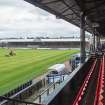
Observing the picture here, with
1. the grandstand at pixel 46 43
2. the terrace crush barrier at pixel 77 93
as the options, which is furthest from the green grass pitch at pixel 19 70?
the grandstand at pixel 46 43

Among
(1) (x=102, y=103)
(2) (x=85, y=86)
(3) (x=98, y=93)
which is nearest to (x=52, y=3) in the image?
(2) (x=85, y=86)

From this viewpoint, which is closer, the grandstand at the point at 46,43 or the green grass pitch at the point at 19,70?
the green grass pitch at the point at 19,70

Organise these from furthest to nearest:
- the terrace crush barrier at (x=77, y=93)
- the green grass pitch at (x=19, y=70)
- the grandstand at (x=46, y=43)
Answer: the grandstand at (x=46, y=43), the green grass pitch at (x=19, y=70), the terrace crush barrier at (x=77, y=93)

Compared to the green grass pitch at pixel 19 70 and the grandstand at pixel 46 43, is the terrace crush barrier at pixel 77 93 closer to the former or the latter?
the green grass pitch at pixel 19 70

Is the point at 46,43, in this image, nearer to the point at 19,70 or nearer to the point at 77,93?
the point at 19,70

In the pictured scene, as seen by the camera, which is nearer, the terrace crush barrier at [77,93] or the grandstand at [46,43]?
the terrace crush barrier at [77,93]

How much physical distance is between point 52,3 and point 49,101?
10.1 metres

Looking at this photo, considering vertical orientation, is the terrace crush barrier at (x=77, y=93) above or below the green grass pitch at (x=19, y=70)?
above

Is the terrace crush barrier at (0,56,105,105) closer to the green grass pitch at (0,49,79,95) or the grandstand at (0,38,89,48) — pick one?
the green grass pitch at (0,49,79,95)

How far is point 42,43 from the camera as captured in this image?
138625mm

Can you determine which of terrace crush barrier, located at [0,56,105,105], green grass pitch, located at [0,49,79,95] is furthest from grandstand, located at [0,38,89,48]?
terrace crush barrier, located at [0,56,105,105]

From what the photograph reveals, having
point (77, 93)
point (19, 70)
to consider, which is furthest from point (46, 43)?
point (77, 93)

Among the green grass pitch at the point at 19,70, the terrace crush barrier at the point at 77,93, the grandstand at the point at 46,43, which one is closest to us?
the terrace crush barrier at the point at 77,93

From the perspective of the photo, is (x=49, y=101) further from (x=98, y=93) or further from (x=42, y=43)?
(x=42, y=43)
